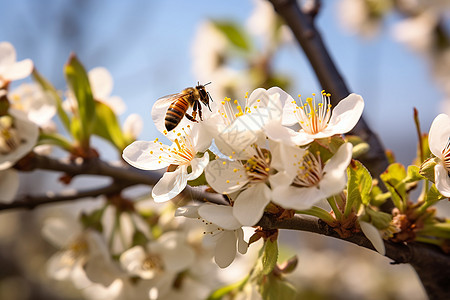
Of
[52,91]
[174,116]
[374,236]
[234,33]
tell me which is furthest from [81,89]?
[234,33]

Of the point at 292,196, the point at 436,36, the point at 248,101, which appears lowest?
the point at 436,36

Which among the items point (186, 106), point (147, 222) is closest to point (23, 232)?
point (147, 222)

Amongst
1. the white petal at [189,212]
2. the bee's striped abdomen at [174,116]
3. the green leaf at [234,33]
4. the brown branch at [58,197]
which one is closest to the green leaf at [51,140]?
the brown branch at [58,197]

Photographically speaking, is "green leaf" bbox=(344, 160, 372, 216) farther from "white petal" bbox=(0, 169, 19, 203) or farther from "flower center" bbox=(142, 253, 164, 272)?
"white petal" bbox=(0, 169, 19, 203)

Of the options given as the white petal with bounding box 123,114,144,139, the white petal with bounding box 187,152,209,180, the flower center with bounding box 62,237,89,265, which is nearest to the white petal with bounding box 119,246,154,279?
the flower center with bounding box 62,237,89,265

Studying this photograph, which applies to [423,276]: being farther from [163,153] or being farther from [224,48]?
[224,48]

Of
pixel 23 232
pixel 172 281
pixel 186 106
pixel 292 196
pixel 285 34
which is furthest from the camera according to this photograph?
pixel 23 232
